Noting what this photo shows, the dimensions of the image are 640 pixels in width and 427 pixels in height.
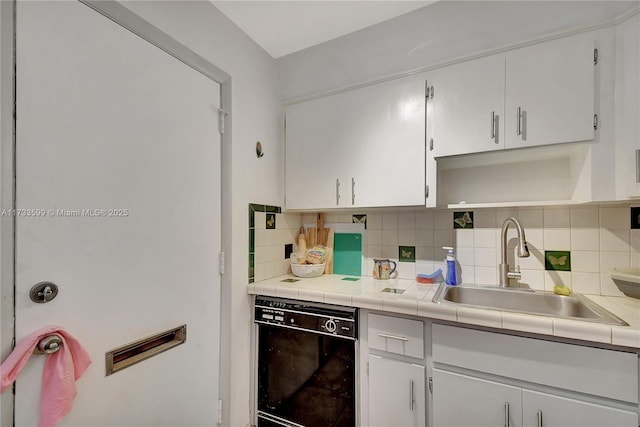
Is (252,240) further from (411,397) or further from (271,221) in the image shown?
(411,397)

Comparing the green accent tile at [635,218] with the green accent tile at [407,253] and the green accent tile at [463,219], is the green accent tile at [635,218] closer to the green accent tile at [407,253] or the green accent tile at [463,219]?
the green accent tile at [463,219]

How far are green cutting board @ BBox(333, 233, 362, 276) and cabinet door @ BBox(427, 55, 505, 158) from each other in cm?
81

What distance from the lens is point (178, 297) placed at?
1.26 metres

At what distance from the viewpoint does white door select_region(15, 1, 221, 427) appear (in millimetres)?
840

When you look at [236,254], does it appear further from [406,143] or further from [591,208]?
[591,208]

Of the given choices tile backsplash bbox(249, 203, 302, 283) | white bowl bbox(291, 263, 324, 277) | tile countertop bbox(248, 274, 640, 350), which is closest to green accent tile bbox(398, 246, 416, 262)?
tile countertop bbox(248, 274, 640, 350)

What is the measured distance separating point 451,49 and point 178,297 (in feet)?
5.97

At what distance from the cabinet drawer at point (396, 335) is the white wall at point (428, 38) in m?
1.31

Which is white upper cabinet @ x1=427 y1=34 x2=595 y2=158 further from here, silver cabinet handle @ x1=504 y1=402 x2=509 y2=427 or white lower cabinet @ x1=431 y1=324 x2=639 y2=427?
silver cabinet handle @ x1=504 y1=402 x2=509 y2=427

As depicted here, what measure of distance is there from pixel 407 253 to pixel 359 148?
75 centimetres

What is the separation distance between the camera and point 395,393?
1274mm

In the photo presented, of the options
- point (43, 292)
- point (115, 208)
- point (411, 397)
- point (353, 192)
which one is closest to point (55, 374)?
point (43, 292)

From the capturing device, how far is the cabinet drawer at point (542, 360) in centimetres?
94

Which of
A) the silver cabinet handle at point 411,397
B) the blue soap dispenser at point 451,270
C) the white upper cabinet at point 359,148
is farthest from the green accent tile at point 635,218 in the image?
Result: the silver cabinet handle at point 411,397
